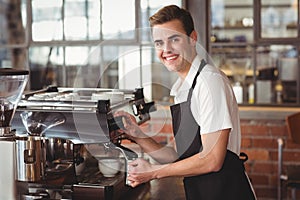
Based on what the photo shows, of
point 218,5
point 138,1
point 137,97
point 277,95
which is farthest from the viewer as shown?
point 218,5

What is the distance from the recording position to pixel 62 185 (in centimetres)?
195

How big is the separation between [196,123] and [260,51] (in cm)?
271

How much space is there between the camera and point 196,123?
74.7 inches

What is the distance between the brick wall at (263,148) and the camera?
3.65m

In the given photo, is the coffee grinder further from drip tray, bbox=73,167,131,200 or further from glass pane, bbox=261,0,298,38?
glass pane, bbox=261,0,298,38

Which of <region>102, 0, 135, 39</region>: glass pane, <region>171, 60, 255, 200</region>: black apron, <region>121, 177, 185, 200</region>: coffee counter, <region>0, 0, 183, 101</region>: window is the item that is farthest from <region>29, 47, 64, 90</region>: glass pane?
<region>171, 60, 255, 200</region>: black apron

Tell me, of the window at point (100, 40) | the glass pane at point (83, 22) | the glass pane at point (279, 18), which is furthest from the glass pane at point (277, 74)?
the glass pane at point (83, 22)

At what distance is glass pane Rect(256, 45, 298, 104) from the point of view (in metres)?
4.09

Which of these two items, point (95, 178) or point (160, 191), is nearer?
point (95, 178)

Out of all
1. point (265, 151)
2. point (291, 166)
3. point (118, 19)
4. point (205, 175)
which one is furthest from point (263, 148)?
point (205, 175)

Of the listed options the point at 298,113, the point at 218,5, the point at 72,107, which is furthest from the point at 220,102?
the point at 218,5

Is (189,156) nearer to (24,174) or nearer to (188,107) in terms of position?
(188,107)

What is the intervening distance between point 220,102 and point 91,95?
67 centimetres

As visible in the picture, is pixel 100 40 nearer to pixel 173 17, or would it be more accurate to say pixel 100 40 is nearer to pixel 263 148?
pixel 263 148
